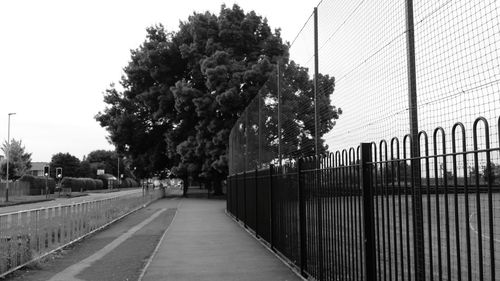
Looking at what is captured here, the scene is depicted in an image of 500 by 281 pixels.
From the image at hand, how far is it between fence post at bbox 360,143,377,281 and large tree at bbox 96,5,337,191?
90.3 ft

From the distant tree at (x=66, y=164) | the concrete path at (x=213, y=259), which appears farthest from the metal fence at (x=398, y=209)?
the distant tree at (x=66, y=164)

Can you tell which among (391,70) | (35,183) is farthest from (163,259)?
(35,183)

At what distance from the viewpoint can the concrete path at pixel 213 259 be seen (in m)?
8.65

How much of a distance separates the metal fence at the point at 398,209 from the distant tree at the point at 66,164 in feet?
328

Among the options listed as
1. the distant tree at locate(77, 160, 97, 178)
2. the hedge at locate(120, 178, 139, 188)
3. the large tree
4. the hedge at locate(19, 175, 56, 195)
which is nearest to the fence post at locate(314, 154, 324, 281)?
the large tree

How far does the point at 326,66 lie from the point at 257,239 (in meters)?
6.86

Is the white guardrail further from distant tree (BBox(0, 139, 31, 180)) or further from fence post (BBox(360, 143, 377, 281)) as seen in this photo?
distant tree (BBox(0, 139, 31, 180))

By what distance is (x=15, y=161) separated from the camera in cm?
6744

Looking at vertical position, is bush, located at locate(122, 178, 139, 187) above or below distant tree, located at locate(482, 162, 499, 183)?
below

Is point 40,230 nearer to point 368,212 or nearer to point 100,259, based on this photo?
point 100,259

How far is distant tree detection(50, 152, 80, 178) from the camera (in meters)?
103

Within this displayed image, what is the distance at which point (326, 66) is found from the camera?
7.54m

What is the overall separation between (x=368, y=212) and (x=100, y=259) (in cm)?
719

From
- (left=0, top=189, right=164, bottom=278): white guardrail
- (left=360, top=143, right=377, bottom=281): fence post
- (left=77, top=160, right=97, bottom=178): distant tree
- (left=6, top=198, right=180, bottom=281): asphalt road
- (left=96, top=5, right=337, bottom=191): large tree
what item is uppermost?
(left=96, top=5, right=337, bottom=191): large tree
